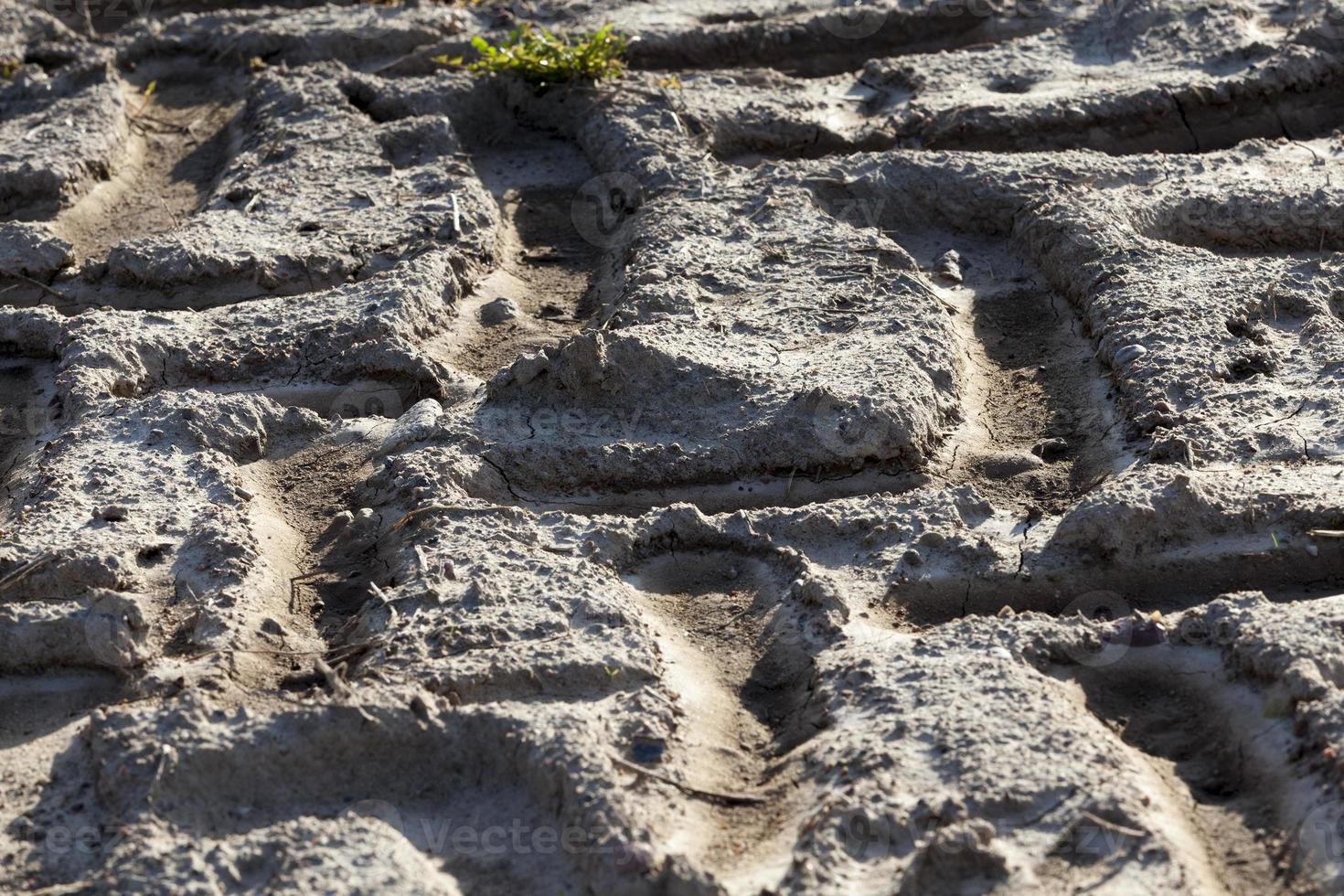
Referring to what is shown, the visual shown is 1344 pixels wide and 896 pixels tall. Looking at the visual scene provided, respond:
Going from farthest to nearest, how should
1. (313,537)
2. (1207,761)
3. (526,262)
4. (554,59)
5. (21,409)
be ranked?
(554,59)
(526,262)
(21,409)
(313,537)
(1207,761)

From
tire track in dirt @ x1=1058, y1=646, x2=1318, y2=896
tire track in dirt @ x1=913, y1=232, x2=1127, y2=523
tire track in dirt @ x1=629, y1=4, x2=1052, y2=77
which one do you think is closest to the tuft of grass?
tire track in dirt @ x1=629, y1=4, x2=1052, y2=77

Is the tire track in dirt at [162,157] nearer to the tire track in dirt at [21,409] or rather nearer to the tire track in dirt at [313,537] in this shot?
the tire track in dirt at [21,409]

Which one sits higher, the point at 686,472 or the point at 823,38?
the point at 823,38

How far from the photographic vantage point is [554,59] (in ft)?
16.9

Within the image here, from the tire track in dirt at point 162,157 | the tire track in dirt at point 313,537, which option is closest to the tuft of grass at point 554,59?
the tire track in dirt at point 162,157

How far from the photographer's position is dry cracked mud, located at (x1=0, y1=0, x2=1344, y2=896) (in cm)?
250

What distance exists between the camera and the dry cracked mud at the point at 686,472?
2.50 metres

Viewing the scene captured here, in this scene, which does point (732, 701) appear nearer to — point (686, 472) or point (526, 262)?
point (686, 472)

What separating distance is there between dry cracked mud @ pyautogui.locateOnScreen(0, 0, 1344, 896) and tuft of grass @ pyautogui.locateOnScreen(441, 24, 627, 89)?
0.26 feet

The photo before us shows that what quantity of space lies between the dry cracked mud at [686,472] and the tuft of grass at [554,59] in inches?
3.1

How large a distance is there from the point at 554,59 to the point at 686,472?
88.3 inches

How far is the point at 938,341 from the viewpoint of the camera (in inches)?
149

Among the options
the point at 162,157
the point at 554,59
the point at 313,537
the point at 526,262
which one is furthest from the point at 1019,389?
the point at 162,157

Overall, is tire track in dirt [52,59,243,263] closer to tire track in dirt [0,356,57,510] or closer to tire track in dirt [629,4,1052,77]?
tire track in dirt [0,356,57,510]
